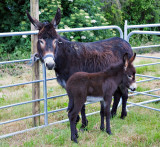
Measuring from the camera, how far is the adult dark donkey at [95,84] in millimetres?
4145

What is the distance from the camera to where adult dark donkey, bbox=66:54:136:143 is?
13.6ft

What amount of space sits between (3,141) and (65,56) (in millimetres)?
1775

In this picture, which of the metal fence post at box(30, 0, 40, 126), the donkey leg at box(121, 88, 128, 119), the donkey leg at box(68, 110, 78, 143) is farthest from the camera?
the donkey leg at box(121, 88, 128, 119)

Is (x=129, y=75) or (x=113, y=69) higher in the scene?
(x=113, y=69)

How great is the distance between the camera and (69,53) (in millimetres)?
4539

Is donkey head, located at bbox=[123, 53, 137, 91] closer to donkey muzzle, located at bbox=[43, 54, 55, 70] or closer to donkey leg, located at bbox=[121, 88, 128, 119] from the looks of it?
donkey leg, located at bbox=[121, 88, 128, 119]

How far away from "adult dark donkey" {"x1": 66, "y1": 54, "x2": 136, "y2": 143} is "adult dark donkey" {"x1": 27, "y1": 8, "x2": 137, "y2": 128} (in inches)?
14.3

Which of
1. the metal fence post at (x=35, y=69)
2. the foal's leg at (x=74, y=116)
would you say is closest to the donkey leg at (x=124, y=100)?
the foal's leg at (x=74, y=116)

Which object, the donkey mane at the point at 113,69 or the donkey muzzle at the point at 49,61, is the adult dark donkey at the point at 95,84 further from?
the donkey muzzle at the point at 49,61

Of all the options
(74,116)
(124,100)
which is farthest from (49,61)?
(124,100)

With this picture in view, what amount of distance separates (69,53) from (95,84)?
0.74m

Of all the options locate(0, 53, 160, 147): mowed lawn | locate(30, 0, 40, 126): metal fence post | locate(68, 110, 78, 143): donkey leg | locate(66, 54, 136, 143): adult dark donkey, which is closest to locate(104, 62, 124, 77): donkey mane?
locate(66, 54, 136, 143): adult dark donkey

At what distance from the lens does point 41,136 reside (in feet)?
15.1

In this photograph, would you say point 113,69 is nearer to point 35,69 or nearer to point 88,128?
point 88,128
